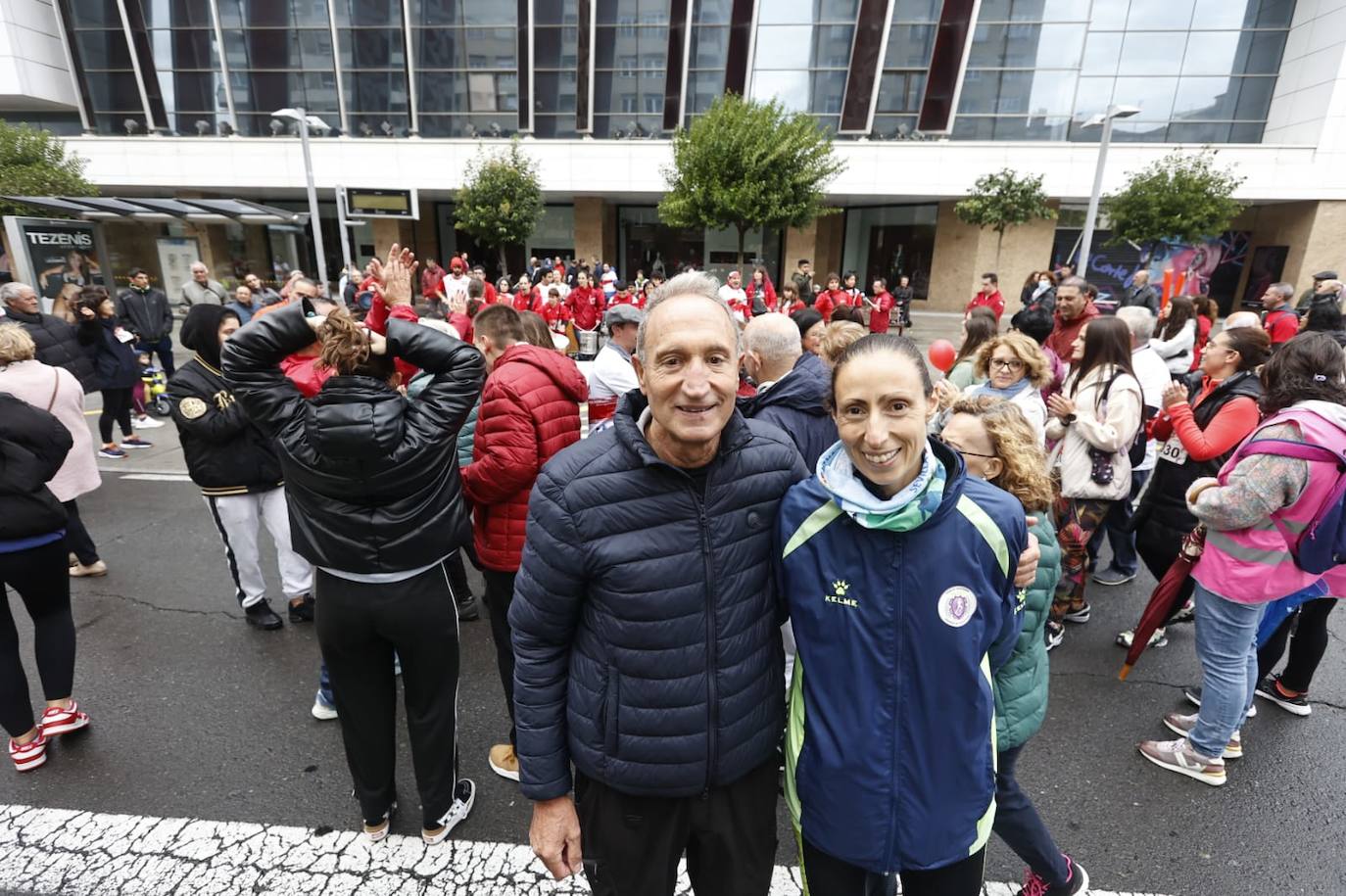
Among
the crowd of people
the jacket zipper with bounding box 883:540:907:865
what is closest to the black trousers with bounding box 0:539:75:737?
the crowd of people

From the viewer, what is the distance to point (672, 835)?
178 centimetres

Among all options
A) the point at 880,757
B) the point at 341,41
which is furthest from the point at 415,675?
the point at 341,41

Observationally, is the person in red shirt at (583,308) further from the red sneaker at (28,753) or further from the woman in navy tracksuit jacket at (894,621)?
the woman in navy tracksuit jacket at (894,621)

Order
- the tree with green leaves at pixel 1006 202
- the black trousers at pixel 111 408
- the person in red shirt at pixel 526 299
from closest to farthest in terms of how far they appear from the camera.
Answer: the black trousers at pixel 111 408
the person in red shirt at pixel 526 299
the tree with green leaves at pixel 1006 202

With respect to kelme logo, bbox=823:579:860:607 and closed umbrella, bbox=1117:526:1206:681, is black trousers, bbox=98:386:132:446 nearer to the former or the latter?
kelme logo, bbox=823:579:860:607

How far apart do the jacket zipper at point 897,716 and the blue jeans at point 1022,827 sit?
2.35 feet

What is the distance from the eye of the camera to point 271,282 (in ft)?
Answer: 97.3

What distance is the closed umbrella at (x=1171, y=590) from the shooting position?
121 inches

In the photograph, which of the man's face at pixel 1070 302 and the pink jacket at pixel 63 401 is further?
the man's face at pixel 1070 302

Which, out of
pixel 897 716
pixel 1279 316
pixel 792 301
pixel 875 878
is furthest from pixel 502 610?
pixel 792 301

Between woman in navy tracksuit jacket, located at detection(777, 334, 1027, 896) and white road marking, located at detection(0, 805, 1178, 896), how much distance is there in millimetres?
1200

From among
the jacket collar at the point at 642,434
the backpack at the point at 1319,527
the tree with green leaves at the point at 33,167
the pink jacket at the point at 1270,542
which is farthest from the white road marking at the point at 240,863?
the tree with green leaves at the point at 33,167

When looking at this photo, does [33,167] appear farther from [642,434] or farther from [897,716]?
[897,716]

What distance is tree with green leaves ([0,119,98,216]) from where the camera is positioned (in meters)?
20.9
